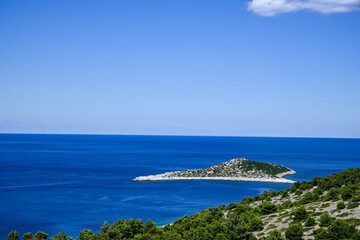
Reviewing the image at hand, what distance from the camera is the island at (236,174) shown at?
11732 cm

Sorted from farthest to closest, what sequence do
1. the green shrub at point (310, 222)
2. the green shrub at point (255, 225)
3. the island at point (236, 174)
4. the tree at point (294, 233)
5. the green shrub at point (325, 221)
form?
the island at point (236, 174), the green shrub at point (255, 225), the green shrub at point (310, 222), the green shrub at point (325, 221), the tree at point (294, 233)

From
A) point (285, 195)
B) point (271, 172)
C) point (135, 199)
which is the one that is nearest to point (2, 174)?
point (135, 199)

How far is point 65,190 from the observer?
97.2m

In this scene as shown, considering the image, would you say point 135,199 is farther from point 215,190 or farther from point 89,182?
point 89,182

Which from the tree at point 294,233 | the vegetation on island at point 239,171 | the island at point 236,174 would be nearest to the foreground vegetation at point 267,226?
the tree at point 294,233

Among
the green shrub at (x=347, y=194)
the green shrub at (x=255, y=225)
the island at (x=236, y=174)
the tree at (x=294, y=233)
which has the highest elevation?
the green shrub at (x=347, y=194)

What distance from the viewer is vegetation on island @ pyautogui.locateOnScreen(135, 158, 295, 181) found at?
121 meters

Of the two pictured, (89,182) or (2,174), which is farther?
(2,174)

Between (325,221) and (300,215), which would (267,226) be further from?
(325,221)

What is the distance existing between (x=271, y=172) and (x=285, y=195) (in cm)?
6971

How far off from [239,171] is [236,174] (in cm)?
271

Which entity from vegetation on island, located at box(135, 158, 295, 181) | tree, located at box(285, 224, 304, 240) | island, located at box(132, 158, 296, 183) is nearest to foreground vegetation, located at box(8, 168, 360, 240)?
tree, located at box(285, 224, 304, 240)

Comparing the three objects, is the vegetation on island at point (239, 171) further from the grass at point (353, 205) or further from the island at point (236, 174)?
the grass at point (353, 205)

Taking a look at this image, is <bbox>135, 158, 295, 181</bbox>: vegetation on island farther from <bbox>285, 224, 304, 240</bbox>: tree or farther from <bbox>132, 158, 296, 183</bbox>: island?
<bbox>285, 224, 304, 240</bbox>: tree
